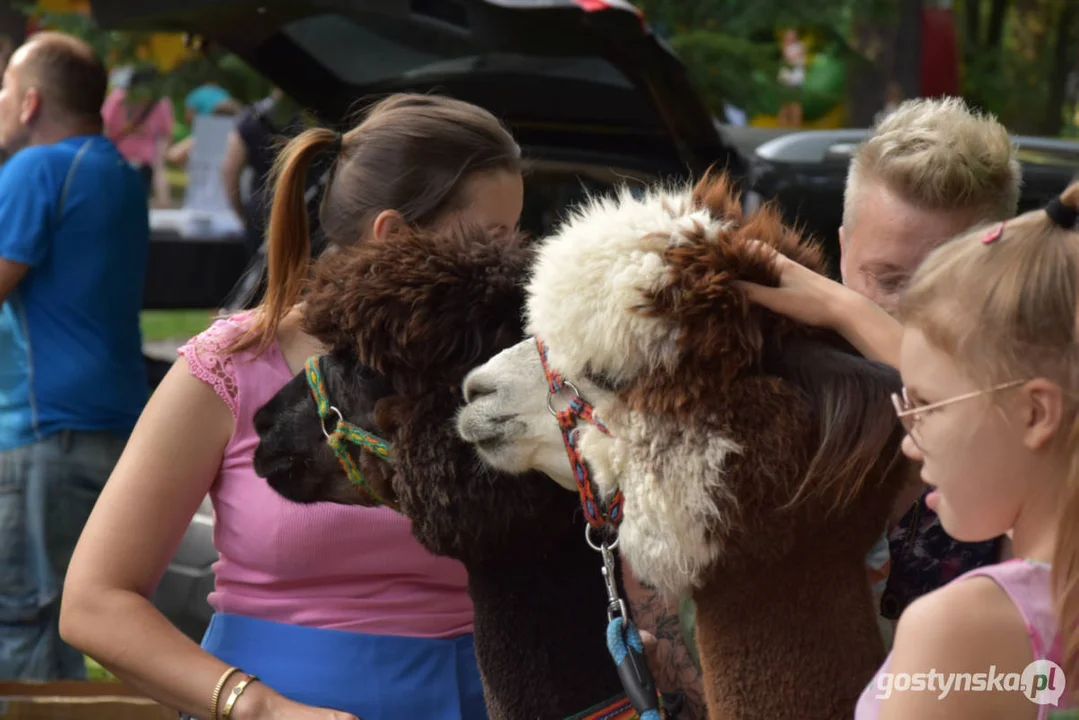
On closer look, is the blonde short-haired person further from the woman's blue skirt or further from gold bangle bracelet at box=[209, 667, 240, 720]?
gold bangle bracelet at box=[209, 667, 240, 720]

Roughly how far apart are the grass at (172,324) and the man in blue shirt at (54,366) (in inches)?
251

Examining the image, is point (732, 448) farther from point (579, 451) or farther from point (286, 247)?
point (286, 247)

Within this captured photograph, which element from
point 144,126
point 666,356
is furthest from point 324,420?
point 144,126

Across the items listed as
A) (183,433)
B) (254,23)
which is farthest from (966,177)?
(254,23)

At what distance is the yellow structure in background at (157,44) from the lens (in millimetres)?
5676

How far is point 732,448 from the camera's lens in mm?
1335

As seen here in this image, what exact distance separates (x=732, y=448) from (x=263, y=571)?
36.6 inches

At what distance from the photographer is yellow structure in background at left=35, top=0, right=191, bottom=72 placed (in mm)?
5676

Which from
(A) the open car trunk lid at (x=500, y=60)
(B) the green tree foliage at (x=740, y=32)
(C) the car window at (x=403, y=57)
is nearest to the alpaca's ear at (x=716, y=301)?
(A) the open car trunk lid at (x=500, y=60)

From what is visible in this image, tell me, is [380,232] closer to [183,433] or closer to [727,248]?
[183,433]

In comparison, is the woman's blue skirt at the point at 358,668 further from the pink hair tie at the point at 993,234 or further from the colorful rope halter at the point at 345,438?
the pink hair tie at the point at 993,234

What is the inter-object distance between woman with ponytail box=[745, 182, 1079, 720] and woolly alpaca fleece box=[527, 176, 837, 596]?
0.17 meters

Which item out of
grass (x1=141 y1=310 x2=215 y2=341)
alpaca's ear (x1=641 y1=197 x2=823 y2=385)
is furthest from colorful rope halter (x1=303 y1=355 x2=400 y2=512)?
grass (x1=141 y1=310 x2=215 y2=341)

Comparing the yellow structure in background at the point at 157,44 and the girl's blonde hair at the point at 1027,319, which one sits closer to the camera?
the girl's blonde hair at the point at 1027,319
